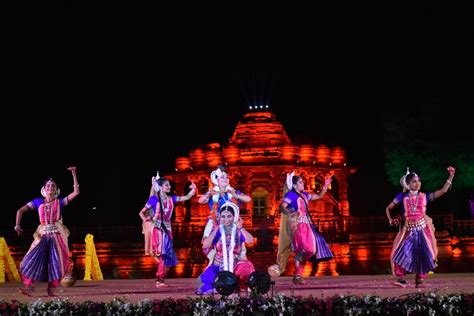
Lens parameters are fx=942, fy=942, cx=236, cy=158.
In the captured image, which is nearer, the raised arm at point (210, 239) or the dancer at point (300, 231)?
the raised arm at point (210, 239)

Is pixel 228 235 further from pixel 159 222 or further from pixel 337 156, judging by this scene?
pixel 337 156

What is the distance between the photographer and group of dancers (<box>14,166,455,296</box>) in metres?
12.3

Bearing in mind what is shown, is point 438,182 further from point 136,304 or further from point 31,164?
point 136,304

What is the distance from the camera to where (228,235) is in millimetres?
12273

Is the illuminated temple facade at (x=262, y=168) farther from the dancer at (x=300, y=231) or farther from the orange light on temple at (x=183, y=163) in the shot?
the dancer at (x=300, y=231)

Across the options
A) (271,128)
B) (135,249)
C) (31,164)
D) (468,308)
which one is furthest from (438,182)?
(468,308)

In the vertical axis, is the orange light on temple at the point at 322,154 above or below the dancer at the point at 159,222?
above

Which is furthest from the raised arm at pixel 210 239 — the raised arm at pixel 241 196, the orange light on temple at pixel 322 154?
the orange light on temple at pixel 322 154

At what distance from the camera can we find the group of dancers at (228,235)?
1234 cm

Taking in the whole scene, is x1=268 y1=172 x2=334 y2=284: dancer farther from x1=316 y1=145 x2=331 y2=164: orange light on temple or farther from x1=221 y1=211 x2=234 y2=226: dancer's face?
x1=316 y1=145 x2=331 y2=164: orange light on temple

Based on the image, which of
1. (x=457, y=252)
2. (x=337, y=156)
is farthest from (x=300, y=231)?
(x=337, y=156)

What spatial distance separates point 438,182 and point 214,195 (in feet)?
70.1

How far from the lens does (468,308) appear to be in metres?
10.3

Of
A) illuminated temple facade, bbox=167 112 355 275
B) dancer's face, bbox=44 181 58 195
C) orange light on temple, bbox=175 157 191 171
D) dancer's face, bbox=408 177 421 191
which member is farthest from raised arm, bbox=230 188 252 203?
orange light on temple, bbox=175 157 191 171
